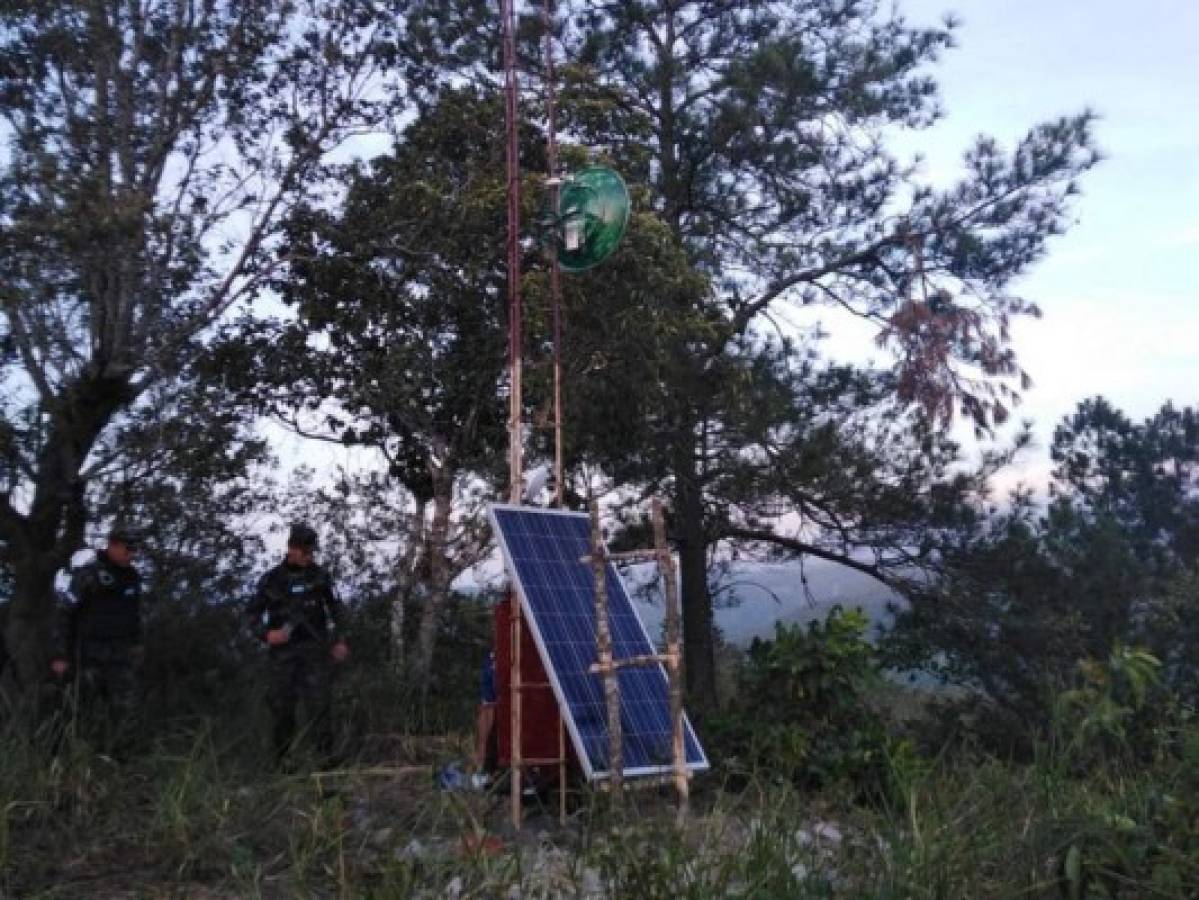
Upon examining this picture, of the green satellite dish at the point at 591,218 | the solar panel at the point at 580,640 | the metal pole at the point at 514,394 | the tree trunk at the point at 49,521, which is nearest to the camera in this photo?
the solar panel at the point at 580,640

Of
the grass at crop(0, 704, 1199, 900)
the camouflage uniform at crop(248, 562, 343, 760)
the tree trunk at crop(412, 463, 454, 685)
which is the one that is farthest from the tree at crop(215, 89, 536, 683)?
the grass at crop(0, 704, 1199, 900)

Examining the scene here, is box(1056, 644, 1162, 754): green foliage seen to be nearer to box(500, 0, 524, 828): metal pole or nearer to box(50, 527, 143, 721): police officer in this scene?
box(500, 0, 524, 828): metal pole

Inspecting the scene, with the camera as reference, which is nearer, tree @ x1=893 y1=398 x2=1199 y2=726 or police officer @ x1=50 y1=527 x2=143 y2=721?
police officer @ x1=50 y1=527 x2=143 y2=721

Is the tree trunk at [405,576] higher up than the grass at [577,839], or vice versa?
the tree trunk at [405,576]

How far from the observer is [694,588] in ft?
45.9

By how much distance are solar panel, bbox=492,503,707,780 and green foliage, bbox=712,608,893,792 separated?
920 millimetres

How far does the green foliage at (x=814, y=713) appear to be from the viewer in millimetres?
7832

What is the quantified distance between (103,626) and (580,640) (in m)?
3.04

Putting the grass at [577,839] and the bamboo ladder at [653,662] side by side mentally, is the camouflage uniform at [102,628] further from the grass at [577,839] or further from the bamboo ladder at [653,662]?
the bamboo ladder at [653,662]

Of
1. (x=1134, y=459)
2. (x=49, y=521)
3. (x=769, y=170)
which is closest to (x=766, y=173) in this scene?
(x=769, y=170)

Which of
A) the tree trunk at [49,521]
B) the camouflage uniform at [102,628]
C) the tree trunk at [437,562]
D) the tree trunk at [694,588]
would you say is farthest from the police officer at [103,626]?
the tree trunk at [694,588]

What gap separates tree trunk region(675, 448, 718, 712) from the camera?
516 inches

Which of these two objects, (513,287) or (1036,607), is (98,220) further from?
(1036,607)

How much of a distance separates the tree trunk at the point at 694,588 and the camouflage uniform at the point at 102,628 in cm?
588
